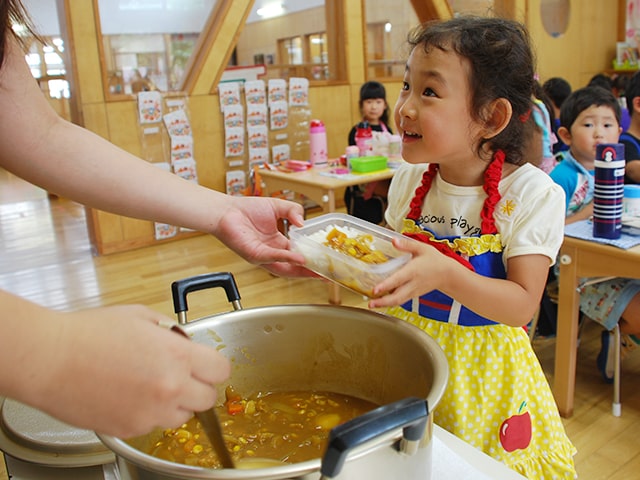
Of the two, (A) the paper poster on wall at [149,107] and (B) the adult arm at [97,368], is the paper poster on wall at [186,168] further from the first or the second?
(B) the adult arm at [97,368]

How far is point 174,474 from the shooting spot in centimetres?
53

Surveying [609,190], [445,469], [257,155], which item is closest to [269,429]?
[445,469]

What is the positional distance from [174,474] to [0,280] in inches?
151

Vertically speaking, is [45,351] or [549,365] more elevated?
[45,351]

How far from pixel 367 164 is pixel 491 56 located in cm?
232

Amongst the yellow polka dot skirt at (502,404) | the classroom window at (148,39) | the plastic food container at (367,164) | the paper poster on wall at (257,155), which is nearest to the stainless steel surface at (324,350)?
the yellow polka dot skirt at (502,404)

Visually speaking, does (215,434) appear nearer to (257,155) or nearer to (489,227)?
(489,227)

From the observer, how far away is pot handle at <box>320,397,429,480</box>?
0.48m

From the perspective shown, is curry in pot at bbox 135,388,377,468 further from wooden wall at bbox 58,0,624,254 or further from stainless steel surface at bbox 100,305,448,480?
wooden wall at bbox 58,0,624,254

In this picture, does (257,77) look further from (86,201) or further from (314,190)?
(86,201)

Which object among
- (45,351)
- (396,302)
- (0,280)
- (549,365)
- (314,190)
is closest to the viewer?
(45,351)

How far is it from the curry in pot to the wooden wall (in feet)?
9.22

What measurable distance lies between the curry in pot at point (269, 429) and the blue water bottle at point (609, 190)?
119 centimetres

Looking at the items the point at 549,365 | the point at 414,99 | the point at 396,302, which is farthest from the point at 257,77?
the point at 396,302
